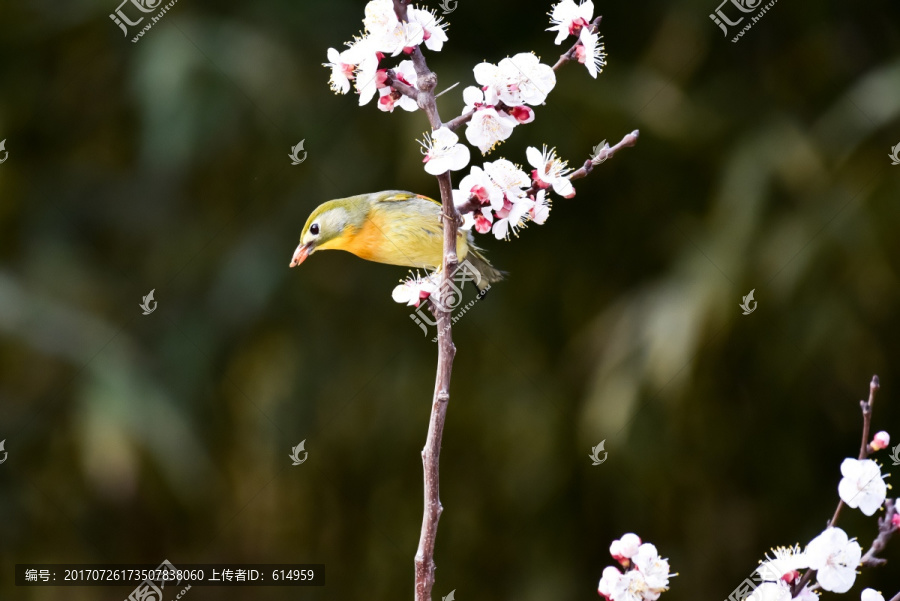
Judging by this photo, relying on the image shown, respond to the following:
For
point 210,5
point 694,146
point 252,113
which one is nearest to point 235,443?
point 252,113

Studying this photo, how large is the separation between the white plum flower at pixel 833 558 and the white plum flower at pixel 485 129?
32 cm

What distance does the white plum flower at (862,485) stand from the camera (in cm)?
58

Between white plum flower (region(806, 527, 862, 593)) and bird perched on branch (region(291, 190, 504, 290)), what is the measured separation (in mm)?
337

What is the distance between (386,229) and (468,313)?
1500 millimetres

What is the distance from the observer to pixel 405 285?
2.18 feet

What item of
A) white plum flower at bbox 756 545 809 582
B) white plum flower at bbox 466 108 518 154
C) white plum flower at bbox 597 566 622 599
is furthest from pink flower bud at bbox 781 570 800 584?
white plum flower at bbox 466 108 518 154

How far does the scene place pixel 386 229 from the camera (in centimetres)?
76

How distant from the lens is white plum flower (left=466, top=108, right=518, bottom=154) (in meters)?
0.56

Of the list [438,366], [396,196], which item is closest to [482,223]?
[438,366]

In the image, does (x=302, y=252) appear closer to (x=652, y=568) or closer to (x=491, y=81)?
(x=491, y=81)

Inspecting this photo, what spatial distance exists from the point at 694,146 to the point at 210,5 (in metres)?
1.26

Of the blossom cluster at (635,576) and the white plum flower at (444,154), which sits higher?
the white plum flower at (444,154)

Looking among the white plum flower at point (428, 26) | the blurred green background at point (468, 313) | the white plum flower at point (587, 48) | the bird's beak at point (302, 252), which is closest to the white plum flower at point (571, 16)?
the white plum flower at point (587, 48)

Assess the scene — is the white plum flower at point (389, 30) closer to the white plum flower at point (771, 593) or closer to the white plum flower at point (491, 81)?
Answer: the white plum flower at point (491, 81)
